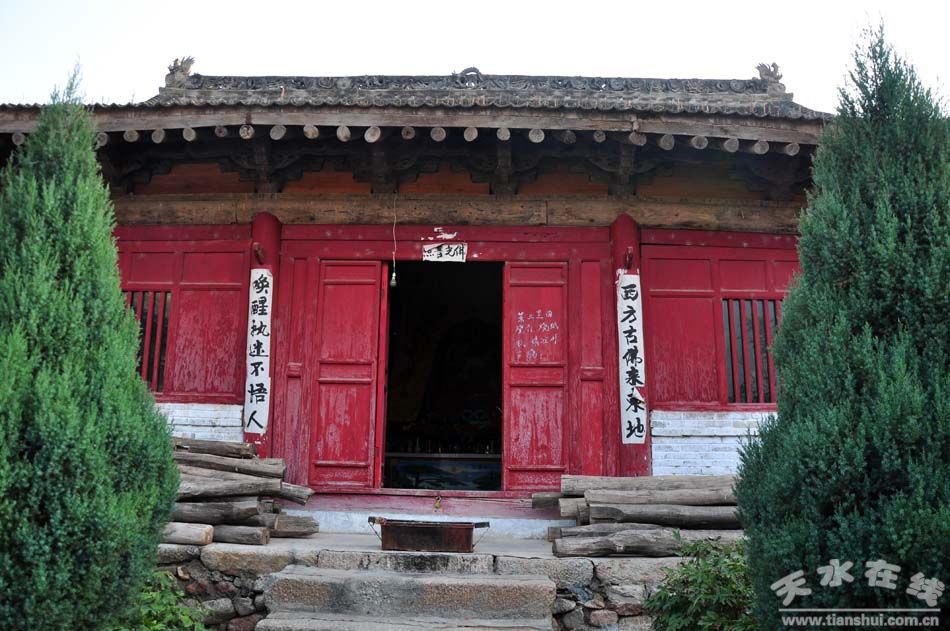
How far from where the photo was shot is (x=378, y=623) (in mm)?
4328

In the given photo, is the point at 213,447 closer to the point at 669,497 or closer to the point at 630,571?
the point at 630,571

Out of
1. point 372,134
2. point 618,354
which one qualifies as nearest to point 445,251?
point 372,134

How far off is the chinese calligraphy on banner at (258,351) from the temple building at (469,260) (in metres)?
0.02

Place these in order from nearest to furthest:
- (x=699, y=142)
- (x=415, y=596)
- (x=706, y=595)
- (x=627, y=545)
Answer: (x=706, y=595)
(x=415, y=596)
(x=627, y=545)
(x=699, y=142)

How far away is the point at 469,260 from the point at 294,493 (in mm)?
2578

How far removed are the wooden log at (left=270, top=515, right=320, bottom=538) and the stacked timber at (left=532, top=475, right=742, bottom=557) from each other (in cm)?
189

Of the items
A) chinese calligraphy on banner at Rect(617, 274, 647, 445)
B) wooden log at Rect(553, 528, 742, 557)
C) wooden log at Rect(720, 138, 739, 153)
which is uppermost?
wooden log at Rect(720, 138, 739, 153)

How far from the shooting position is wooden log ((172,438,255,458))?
6.28 metres

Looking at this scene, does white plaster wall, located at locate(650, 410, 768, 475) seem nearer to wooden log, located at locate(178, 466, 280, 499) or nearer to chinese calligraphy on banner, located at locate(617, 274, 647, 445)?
chinese calligraphy on banner, located at locate(617, 274, 647, 445)

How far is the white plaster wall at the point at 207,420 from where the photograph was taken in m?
6.80

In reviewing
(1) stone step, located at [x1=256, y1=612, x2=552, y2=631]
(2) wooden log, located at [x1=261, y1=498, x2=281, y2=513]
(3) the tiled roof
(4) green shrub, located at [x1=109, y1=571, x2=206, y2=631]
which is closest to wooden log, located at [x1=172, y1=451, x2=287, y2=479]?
(2) wooden log, located at [x1=261, y1=498, x2=281, y2=513]

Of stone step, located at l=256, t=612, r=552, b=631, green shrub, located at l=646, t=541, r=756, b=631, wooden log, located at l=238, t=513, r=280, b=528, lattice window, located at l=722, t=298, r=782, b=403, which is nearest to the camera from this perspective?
green shrub, located at l=646, t=541, r=756, b=631

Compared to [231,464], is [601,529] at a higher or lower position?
lower

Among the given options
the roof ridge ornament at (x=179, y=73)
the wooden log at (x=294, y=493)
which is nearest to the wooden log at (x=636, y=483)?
the wooden log at (x=294, y=493)
